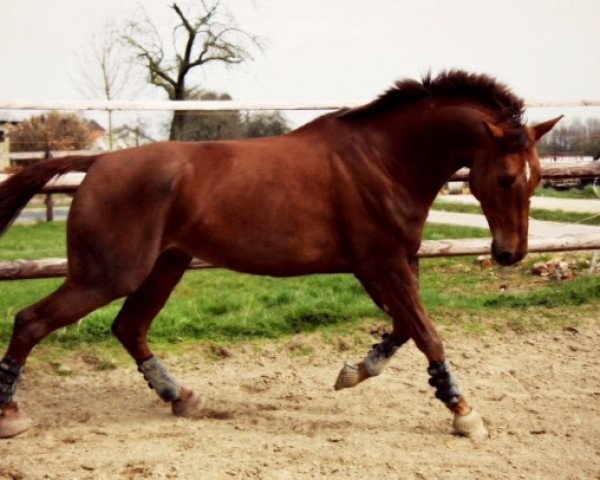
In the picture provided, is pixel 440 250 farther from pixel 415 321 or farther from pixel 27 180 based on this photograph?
pixel 27 180

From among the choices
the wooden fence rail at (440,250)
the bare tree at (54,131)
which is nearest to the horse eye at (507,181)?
the wooden fence rail at (440,250)

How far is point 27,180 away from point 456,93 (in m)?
2.29

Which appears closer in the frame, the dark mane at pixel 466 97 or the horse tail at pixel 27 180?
the dark mane at pixel 466 97

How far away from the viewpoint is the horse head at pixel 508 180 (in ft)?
11.0

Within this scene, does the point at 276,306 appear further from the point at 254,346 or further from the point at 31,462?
the point at 31,462

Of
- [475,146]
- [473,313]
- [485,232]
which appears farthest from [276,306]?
[485,232]

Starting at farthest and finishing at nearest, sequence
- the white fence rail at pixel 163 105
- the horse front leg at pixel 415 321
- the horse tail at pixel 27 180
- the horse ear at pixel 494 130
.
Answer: the white fence rail at pixel 163 105, the horse tail at pixel 27 180, the horse front leg at pixel 415 321, the horse ear at pixel 494 130

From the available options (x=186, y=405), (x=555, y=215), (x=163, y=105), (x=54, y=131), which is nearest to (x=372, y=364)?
(x=186, y=405)

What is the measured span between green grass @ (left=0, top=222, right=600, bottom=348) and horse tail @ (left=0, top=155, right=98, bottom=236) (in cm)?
146

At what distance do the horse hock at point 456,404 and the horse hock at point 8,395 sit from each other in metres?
2.05

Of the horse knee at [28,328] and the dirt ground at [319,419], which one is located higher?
the horse knee at [28,328]

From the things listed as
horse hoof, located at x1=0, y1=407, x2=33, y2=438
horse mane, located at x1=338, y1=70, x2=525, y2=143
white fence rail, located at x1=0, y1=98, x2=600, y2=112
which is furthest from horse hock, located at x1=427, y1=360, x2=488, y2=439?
white fence rail, located at x1=0, y1=98, x2=600, y2=112

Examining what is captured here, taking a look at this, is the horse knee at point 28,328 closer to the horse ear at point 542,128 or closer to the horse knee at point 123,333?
the horse knee at point 123,333

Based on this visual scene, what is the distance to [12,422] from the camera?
11.3 feet
